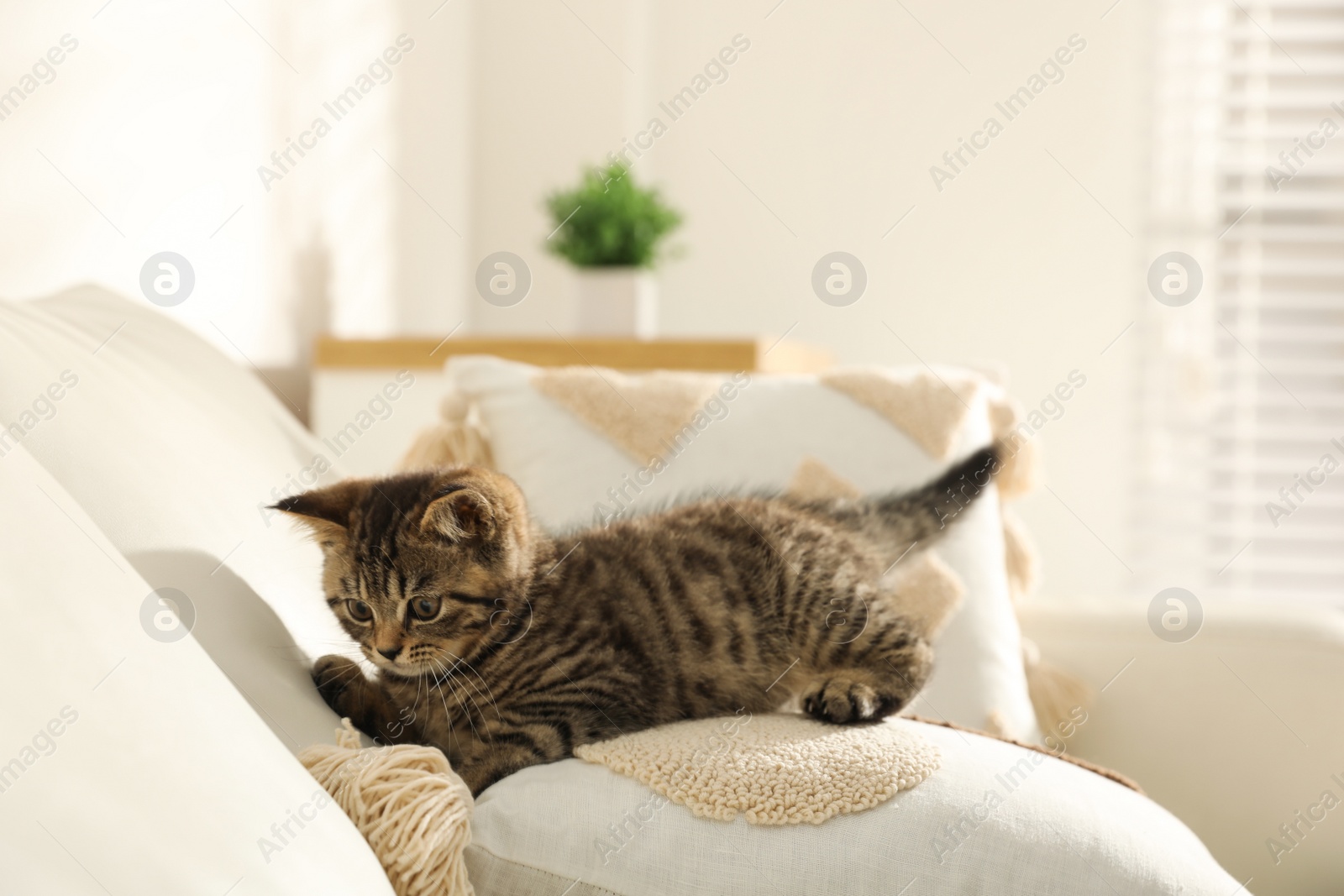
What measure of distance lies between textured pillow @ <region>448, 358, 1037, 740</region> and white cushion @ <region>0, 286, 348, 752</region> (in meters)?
0.39

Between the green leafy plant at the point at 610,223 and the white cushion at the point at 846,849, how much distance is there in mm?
1630

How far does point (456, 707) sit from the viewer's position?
3.09 feet

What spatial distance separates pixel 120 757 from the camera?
22.0 inches

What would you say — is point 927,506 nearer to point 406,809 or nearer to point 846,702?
point 846,702

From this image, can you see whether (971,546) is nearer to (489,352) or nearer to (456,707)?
(456,707)

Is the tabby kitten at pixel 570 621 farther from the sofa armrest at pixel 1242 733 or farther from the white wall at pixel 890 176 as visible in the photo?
the white wall at pixel 890 176

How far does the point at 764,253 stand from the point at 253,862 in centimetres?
236

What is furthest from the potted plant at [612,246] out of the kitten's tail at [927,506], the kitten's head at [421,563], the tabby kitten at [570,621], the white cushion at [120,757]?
the white cushion at [120,757]

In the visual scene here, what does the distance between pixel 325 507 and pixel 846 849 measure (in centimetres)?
51

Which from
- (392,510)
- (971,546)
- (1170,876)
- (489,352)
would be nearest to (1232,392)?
(971,546)

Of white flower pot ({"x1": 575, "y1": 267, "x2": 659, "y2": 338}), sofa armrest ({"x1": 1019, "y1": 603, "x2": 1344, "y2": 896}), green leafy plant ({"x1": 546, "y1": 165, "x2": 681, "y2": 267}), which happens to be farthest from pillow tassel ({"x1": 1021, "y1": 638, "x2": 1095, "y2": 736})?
green leafy plant ({"x1": 546, "y1": 165, "x2": 681, "y2": 267})

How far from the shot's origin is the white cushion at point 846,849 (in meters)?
0.73

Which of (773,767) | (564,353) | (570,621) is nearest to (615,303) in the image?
(564,353)

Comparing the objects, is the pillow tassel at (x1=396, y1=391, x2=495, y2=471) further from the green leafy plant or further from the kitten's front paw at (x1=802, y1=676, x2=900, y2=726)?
the green leafy plant
